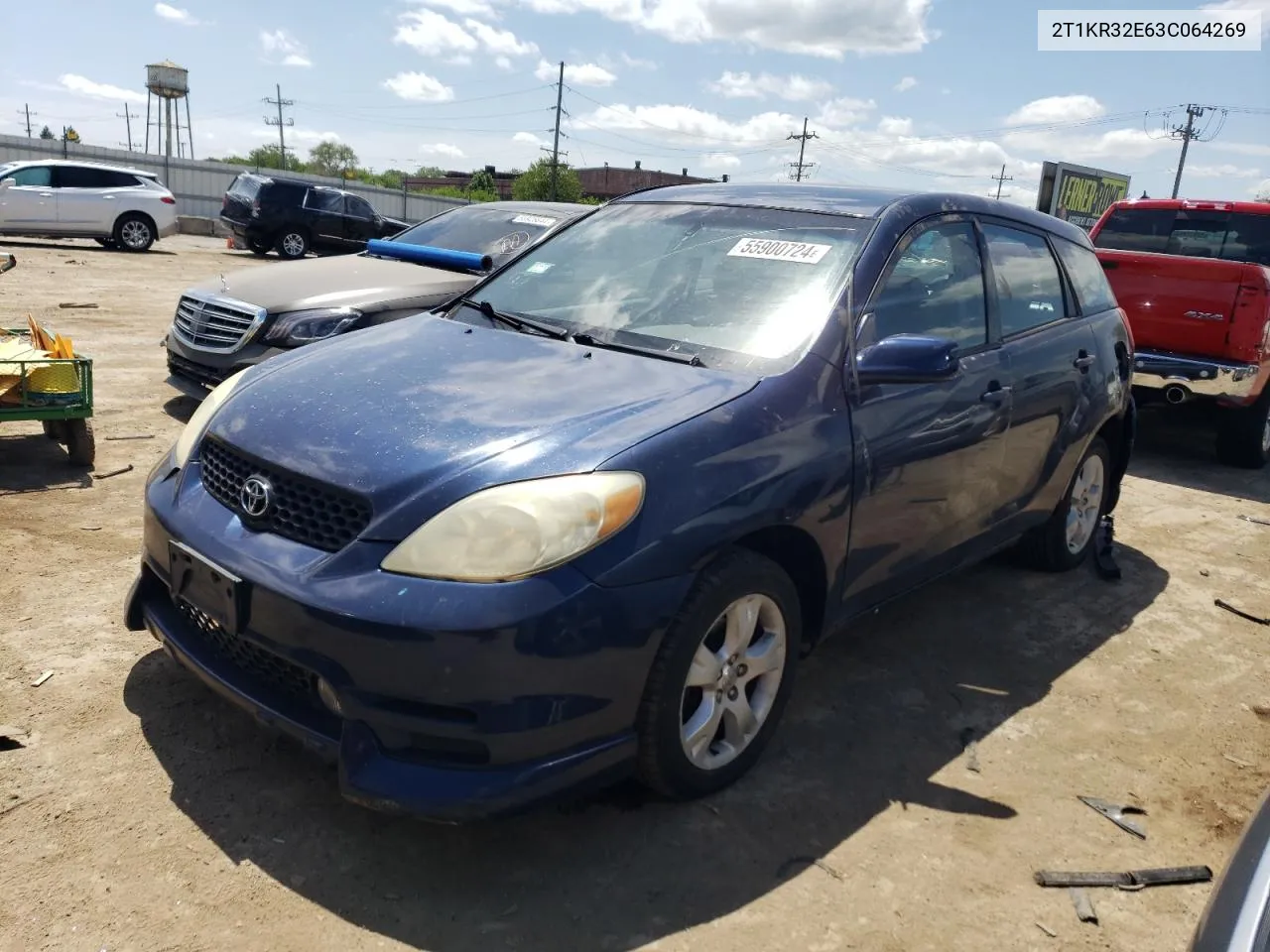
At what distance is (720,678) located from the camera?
272 cm

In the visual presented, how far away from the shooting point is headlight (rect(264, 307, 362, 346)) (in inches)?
239

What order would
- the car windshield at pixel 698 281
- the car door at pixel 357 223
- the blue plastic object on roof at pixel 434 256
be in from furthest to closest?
the car door at pixel 357 223 < the blue plastic object on roof at pixel 434 256 < the car windshield at pixel 698 281

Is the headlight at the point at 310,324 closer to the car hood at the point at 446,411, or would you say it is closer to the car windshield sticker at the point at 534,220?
the car windshield sticker at the point at 534,220

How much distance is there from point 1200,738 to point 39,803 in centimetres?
364

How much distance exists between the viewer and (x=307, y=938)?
222 centimetres

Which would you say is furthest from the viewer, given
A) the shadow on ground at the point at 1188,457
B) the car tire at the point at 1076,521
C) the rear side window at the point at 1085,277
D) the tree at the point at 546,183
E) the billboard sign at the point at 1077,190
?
the tree at the point at 546,183

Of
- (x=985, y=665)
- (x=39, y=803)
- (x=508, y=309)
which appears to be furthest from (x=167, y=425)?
(x=985, y=665)

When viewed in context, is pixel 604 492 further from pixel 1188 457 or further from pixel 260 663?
pixel 1188 457

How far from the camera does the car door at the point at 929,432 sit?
314 cm

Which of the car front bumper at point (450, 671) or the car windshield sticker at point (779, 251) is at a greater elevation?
the car windshield sticker at point (779, 251)

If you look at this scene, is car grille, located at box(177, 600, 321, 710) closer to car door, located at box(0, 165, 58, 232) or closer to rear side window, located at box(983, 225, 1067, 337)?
rear side window, located at box(983, 225, 1067, 337)

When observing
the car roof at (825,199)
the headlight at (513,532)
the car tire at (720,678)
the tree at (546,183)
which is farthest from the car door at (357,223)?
the tree at (546,183)

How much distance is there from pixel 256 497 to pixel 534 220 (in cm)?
532

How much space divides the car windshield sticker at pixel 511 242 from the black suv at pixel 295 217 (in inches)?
Answer: 574
